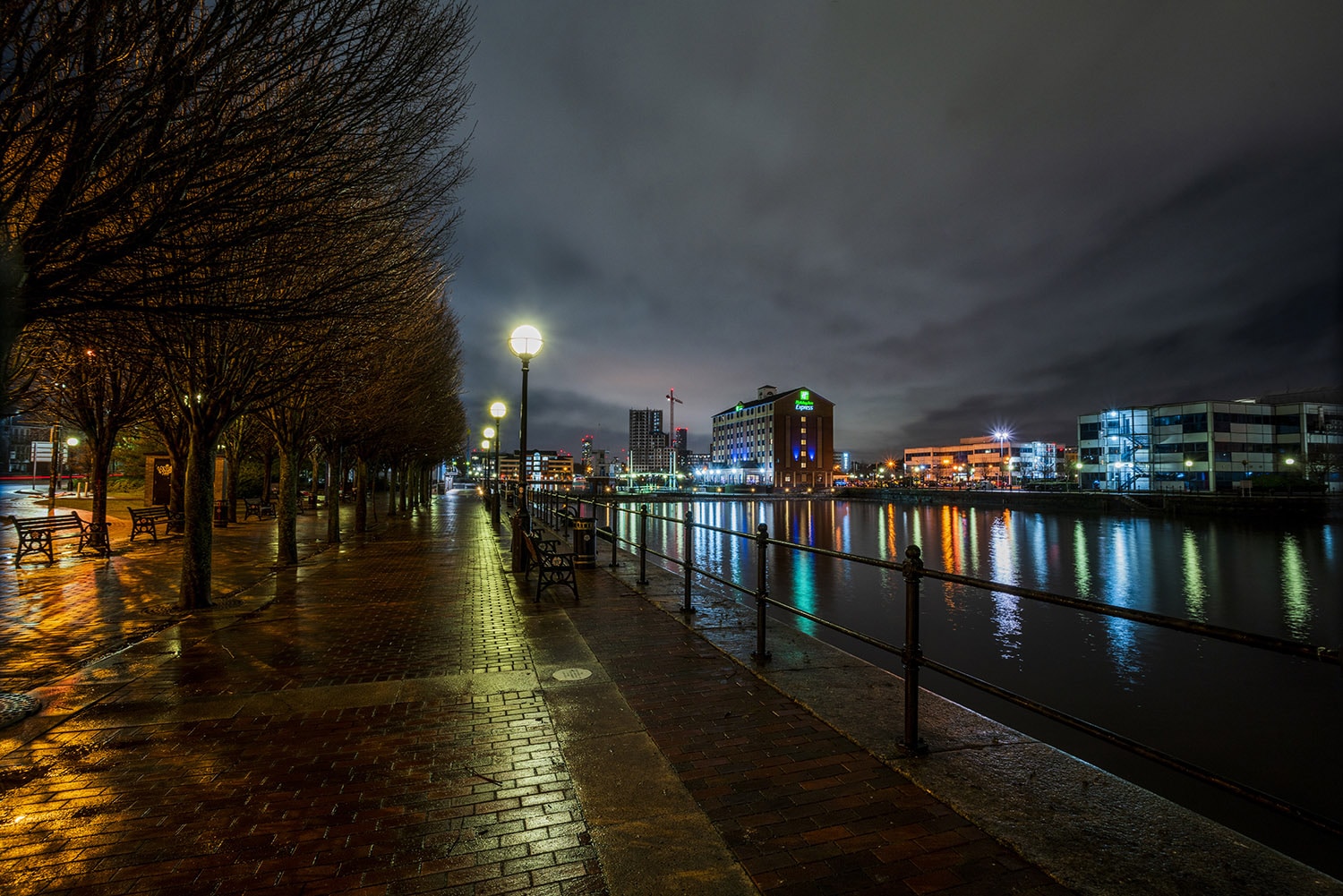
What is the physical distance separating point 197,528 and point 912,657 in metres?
9.71

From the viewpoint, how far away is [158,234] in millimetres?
4242

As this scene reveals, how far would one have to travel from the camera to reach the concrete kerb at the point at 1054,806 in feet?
8.50

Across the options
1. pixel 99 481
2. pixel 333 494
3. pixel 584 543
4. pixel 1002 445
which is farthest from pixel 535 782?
pixel 1002 445

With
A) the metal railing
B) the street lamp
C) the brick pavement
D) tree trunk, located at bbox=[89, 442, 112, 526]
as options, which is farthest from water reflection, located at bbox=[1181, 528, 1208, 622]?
the street lamp

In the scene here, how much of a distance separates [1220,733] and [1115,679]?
1989 millimetres

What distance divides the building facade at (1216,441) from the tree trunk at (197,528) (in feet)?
313

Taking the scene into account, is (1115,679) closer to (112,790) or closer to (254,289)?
(112,790)

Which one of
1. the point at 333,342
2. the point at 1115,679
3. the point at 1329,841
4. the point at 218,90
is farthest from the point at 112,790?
the point at 1115,679

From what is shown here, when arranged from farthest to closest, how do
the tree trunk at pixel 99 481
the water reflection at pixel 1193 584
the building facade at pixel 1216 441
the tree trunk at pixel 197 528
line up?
1. the building facade at pixel 1216 441
2. the water reflection at pixel 1193 584
3. the tree trunk at pixel 99 481
4. the tree trunk at pixel 197 528

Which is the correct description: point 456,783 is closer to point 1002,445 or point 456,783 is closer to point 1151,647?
point 1151,647

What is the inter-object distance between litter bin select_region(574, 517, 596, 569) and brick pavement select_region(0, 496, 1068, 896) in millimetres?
5457

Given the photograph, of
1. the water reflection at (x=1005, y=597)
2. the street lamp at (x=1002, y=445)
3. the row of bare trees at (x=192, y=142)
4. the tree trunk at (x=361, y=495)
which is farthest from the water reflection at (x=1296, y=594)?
the street lamp at (x=1002, y=445)

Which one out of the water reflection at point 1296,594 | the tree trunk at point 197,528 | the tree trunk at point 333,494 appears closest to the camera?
the tree trunk at point 197,528

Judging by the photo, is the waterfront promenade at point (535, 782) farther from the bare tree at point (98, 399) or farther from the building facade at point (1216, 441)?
the building facade at point (1216, 441)
